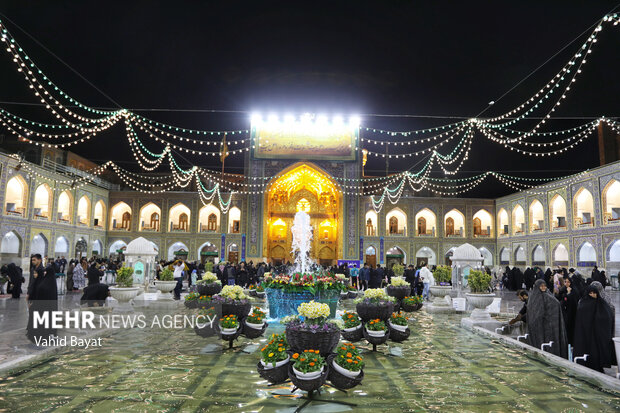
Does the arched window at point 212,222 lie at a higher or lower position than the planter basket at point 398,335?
higher

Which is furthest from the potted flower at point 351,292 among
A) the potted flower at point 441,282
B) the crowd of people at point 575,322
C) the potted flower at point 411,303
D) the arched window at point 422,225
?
the arched window at point 422,225

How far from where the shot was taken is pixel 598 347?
5.98 meters

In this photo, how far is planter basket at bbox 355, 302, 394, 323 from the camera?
7480mm

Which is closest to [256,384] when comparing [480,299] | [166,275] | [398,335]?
[398,335]

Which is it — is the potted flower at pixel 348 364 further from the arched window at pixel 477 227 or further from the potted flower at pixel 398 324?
the arched window at pixel 477 227

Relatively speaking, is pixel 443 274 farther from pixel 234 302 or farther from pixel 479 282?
pixel 234 302

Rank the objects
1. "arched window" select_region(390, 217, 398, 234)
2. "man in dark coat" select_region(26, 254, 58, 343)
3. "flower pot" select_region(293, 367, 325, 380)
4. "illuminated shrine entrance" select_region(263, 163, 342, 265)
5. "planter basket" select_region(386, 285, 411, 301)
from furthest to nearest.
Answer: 1. "arched window" select_region(390, 217, 398, 234)
2. "illuminated shrine entrance" select_region(263, 163, 342, 265)
3. "planter basket" select_region(386, 285, 411, 301)
4. "man in dark coat" select_region(26, 254, 58, 343)
5. "flower pot" select_region(293, 367, 325, 380)

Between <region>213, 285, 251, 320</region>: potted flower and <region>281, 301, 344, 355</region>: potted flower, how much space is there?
2.35m

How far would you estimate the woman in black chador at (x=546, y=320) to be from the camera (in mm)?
6582

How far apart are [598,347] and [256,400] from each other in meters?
4.79

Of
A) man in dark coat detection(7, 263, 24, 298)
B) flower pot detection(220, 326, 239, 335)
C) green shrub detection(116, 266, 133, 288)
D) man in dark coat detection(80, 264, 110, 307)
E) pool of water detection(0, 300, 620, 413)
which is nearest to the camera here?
pool of water detection(0, 300, 620, 413)

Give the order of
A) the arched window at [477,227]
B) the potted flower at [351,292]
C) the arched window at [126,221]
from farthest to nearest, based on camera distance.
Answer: the arched window at [477,227] < the arched window at [126,221] < the potted flower at [351,292]

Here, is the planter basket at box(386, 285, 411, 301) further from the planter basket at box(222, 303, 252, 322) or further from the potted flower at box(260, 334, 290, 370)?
the potted flower at box(260, 334, 290, 370)

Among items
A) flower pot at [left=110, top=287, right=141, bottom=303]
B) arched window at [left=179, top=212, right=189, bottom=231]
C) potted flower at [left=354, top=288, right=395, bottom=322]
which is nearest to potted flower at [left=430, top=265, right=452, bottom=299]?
potted flower at [left=354, top=288, right=395, bottom=322]
